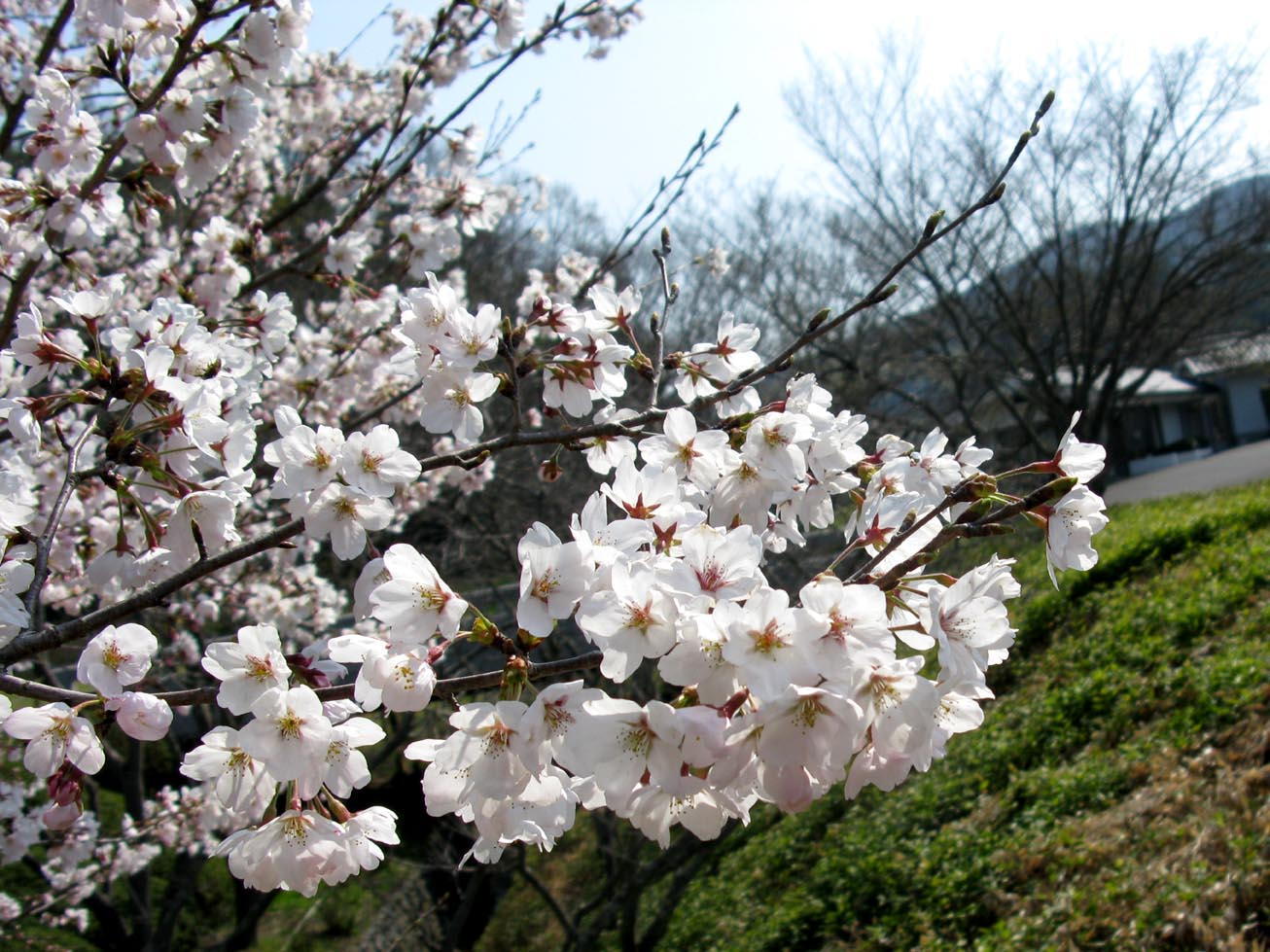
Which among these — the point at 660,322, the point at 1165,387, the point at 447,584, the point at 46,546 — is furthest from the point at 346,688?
the point at 1165,387

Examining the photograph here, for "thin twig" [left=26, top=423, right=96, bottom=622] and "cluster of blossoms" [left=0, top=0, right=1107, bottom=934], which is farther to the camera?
"thin twig" [left=26, top=423, right=96, bottom=622]

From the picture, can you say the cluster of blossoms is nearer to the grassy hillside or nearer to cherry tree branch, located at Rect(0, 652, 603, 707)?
cherry tree branch, located at Rect(0, 652, 603, 707)

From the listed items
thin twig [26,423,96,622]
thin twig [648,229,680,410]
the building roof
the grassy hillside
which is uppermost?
the building roof

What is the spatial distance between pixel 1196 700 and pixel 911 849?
1.91 meters

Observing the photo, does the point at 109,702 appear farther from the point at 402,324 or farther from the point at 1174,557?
the point at 1174,557

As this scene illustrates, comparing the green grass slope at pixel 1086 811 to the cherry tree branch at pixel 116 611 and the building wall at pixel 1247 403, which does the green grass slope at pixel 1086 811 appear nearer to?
the cherry tree branch at pixel 116 611

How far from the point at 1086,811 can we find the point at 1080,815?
0.05 m

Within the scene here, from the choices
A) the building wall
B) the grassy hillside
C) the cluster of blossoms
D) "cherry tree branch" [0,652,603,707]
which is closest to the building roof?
the building wall

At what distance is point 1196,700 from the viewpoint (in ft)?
17.0

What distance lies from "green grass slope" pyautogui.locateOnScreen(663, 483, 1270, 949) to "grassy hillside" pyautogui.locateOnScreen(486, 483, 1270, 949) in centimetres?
1

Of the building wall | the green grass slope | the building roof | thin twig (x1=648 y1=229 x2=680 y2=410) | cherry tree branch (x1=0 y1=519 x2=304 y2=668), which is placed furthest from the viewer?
the building wall

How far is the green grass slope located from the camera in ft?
12.6

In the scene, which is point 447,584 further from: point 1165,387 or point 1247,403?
point 1247,403

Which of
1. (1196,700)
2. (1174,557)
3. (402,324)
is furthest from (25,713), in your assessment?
(1174,557)
